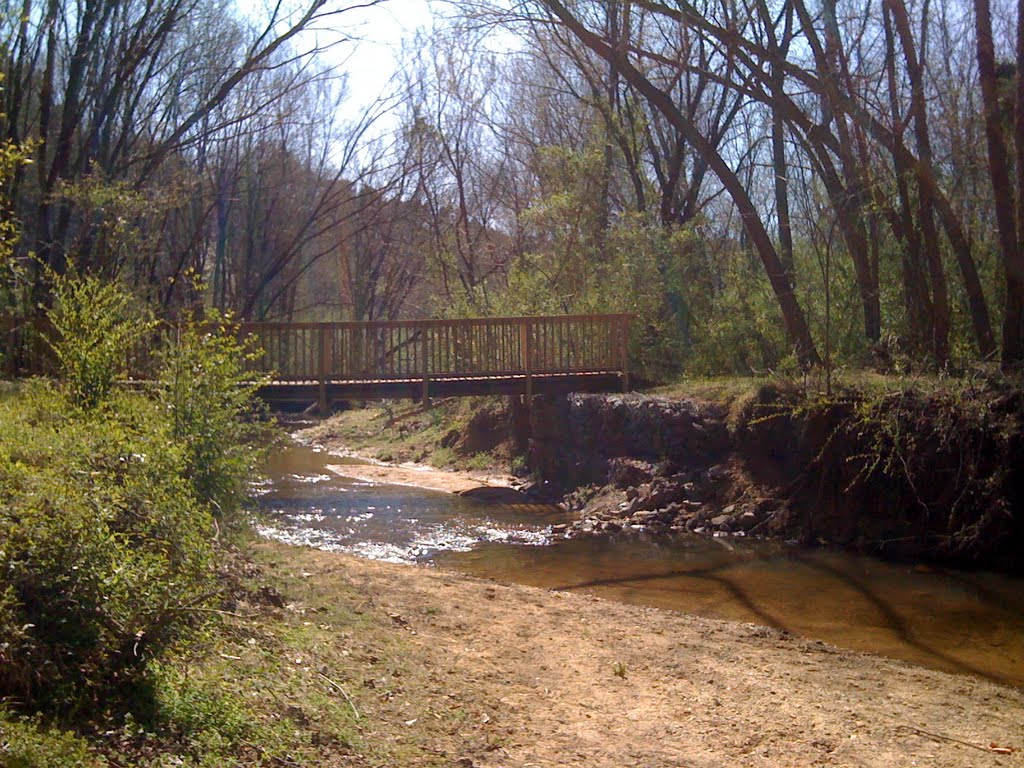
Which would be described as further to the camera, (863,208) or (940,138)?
(940,138)

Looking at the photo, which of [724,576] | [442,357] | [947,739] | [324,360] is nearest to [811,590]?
[724,576]

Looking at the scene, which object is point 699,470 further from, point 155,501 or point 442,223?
point 442,223

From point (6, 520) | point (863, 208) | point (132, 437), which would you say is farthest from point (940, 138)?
point (6, 520)

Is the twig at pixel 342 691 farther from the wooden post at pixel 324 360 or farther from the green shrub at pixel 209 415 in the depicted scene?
the wooden post at pixel 324 360

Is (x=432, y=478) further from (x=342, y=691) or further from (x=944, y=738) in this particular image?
(x=944, y=738)

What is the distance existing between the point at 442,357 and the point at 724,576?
8749 mm

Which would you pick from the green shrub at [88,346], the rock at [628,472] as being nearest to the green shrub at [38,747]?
the green shrub at [88,346]

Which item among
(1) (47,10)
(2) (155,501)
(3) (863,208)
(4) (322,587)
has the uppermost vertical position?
(1) (47,10)

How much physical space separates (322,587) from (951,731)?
16.7 ft

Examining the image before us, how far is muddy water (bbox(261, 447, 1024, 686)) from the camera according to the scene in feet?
31.4

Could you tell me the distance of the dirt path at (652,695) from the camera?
19.6 feet

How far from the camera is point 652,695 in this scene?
23.1ft

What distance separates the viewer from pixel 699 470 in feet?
54.0

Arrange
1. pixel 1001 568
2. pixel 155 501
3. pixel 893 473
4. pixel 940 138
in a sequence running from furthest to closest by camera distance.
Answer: pixel 940 138 < pixel 893 473 < pixel 1001 568 < pixel 155 501
